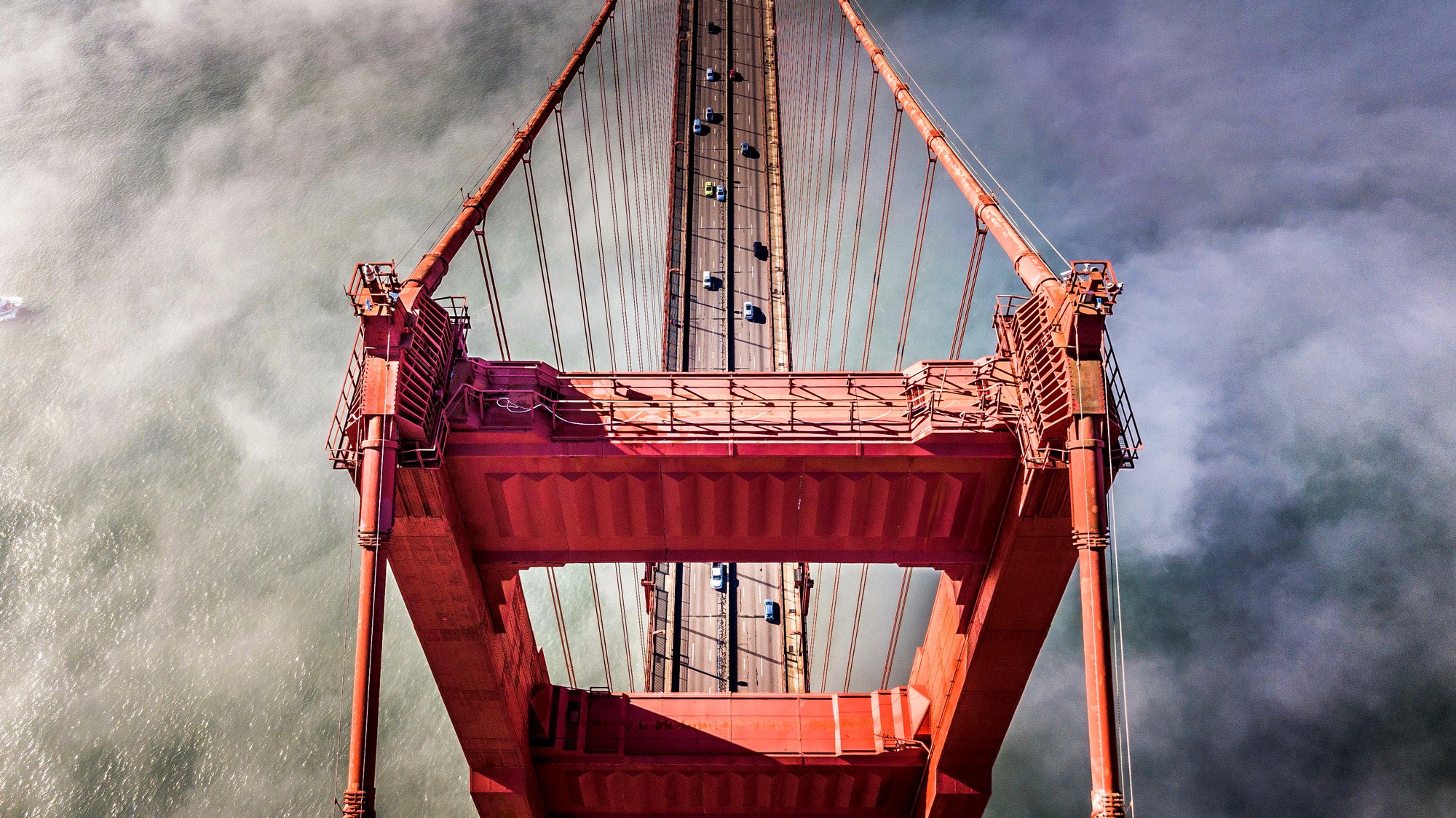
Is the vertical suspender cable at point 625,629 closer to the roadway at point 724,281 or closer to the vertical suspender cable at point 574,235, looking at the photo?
the roadway at point 724,281

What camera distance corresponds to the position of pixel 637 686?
5722 centimetres

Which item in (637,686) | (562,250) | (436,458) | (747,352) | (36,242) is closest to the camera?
(436,458)

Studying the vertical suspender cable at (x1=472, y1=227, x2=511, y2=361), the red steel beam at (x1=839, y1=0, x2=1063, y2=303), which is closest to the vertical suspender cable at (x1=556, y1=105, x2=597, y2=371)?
the vertical suspender cable at (x1=472, y1=227, x2=511, y2=361)

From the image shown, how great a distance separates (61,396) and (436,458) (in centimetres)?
5677

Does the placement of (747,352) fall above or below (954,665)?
above

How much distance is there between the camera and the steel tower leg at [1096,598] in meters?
14.3

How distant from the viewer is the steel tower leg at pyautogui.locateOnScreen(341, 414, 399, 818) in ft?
48.0

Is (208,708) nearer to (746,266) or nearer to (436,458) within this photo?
(746,266)

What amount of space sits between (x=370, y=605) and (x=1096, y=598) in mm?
10836

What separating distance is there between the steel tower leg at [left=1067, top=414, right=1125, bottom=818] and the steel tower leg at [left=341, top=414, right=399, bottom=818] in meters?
9.69

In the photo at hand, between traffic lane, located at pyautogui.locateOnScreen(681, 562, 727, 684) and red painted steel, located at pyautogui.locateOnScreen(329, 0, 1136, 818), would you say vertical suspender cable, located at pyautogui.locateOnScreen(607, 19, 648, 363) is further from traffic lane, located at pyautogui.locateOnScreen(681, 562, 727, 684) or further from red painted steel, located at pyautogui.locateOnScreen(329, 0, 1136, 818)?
red painted steel, located at pyautogui.locateOnScreen(329, 0, 1136, 818)

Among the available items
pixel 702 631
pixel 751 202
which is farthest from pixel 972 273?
pixel 751 202

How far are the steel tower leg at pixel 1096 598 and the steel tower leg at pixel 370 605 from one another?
9.69 meters

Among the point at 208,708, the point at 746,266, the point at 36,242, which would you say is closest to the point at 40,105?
the point at 36,242
